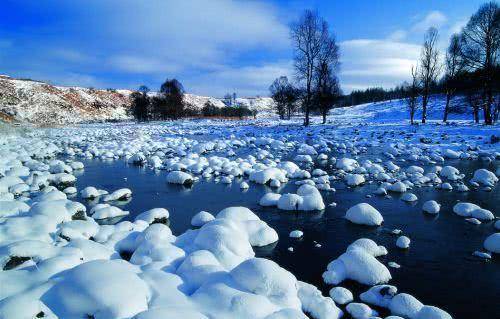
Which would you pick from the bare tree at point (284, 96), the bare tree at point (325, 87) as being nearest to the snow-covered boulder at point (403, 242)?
the bare tree at point (325, 87)

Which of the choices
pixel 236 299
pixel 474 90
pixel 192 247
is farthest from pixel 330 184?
pixel 474 90

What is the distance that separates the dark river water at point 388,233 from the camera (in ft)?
12.8

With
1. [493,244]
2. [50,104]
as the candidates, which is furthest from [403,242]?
[50,104]

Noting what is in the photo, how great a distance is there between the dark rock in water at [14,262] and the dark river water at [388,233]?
229 cm

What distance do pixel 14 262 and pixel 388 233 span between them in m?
5.01

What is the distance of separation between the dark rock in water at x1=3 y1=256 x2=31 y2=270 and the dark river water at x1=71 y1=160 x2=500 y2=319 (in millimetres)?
2294

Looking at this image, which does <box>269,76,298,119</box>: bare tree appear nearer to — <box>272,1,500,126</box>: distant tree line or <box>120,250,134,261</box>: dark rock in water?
<box>272,1,500,126</box>: distant tree line

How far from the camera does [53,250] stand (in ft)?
13.0

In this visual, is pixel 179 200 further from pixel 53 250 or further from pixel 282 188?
pixel 53 250

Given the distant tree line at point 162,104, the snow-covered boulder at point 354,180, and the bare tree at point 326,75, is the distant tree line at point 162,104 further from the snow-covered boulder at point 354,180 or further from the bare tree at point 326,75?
Answer: the snow-covered boulder at point 354,180

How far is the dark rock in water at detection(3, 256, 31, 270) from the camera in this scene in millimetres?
3619

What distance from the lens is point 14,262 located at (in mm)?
3674

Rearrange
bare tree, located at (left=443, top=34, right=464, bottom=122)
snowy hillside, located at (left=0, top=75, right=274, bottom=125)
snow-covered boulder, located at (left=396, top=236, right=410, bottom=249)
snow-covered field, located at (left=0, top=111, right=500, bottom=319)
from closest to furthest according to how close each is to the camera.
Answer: snow-covered field, located at (left=0, top=111, right=500, bottom=319)
snow-covered boulder, located at (left=396, top=236, right=410, bottom=249)
bare tree, located at (left=443, top=34, right=464, bottom=122)
snowy hillside, located at (left=0, top=75, right=274, bottom=125)

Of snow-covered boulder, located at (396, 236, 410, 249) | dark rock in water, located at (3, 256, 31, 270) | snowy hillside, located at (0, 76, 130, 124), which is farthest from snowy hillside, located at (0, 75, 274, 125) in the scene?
snow-covered boulder, located at (396, 236, 410, 249)
